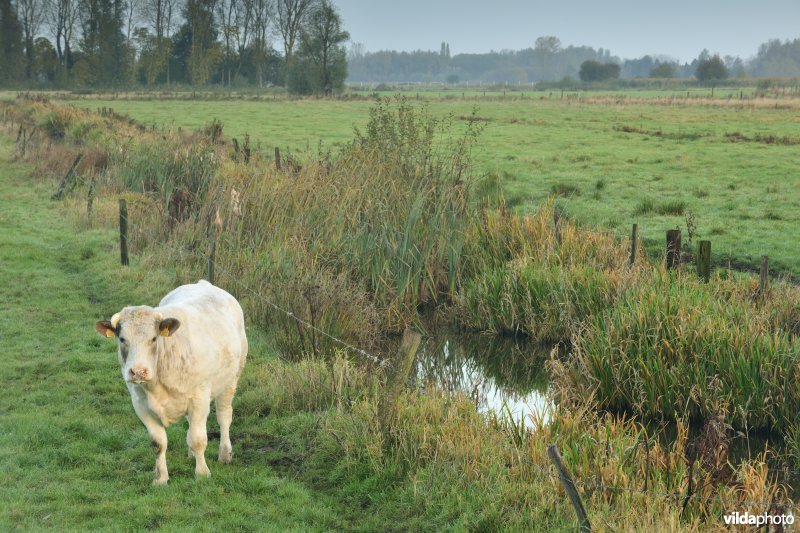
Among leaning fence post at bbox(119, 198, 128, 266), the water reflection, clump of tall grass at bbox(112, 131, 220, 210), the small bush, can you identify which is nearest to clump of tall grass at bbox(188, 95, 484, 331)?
the water reflection

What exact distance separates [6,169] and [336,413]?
22388 mm

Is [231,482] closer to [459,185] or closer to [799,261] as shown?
[459,185]

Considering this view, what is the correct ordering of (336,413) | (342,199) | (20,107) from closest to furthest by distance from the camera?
(336,413)
(342,199)
(20,107)

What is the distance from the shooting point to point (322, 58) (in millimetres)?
85625

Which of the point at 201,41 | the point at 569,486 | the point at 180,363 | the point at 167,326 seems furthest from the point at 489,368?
the point at 201,41

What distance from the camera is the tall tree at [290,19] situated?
94875mm

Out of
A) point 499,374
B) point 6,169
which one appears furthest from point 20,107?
point 499,374

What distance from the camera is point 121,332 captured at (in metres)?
6.48

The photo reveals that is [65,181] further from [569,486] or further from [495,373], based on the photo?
[569,486]

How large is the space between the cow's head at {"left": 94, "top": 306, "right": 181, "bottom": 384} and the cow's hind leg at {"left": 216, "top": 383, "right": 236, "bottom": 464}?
3.31ft

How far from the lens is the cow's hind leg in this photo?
24.2 ft

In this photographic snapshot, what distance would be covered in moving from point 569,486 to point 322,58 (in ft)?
275

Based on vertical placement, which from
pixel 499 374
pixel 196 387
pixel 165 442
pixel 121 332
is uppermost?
pixel 121 332

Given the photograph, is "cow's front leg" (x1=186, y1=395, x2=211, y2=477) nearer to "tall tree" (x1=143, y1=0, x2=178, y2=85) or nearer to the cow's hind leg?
the cow's hind leg
